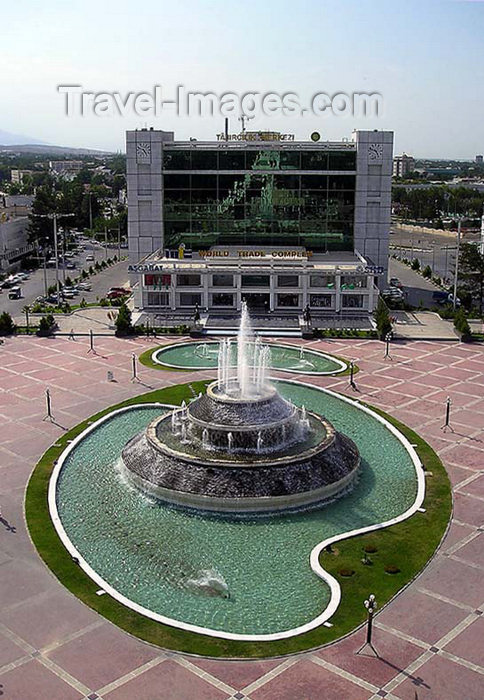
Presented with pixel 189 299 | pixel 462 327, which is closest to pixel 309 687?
pixel 462 327

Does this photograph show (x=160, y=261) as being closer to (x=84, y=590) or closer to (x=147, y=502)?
(x=147, y=502)

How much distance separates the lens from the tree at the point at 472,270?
8775cm

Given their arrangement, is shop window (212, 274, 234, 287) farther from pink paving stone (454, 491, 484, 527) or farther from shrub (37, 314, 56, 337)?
pink paving stone (454, 491, 484, 527)

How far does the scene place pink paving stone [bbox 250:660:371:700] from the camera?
23.2m

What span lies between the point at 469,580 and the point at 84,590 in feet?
49.6

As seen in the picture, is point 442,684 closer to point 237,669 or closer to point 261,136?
point 237,669

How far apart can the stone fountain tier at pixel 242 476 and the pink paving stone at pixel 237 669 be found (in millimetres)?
11174

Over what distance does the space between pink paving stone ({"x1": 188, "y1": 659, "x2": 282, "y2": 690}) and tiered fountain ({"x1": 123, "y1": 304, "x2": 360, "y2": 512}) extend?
11.2m

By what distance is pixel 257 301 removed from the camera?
81.8m

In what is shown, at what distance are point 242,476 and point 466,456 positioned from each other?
13.9 meters

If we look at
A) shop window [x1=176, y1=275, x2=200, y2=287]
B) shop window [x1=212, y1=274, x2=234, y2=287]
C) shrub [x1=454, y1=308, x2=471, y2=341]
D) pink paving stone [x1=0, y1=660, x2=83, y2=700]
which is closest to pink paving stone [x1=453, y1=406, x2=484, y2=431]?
shrub [x1=454, y1=308, x2=471, y2=341]

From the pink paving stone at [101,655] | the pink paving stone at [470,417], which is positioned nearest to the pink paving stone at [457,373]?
the pink paving stone at [470,417]

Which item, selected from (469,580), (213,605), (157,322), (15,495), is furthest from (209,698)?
(157,322)

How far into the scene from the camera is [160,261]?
283ft
